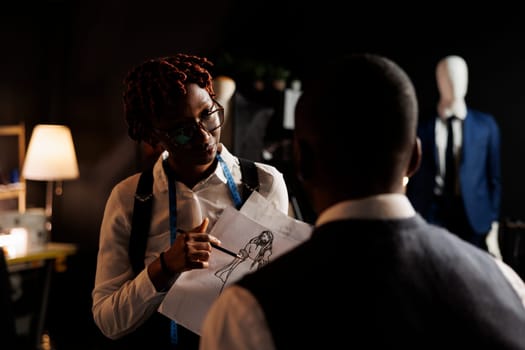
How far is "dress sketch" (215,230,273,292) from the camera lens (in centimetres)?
113

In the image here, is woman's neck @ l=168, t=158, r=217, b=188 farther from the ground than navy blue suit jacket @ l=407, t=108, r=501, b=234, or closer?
farther from the ground

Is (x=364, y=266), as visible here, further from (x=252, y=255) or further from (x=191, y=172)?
(x=191, y=172)

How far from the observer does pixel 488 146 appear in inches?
148

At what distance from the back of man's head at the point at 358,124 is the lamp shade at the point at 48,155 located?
358cm

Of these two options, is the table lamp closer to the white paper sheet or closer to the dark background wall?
the dark background wall

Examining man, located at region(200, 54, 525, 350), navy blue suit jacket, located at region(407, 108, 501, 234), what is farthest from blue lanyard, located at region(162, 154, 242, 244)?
navy blue suit jacket, located at region(407, 108, 501, 234)

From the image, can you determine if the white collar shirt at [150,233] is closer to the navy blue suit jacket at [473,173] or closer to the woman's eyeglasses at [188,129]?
the woman's eyeglasses at [188,129]

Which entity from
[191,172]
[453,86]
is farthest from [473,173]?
[191,172]

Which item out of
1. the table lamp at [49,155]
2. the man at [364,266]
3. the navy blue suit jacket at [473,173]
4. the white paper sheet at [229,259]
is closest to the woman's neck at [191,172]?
the white paper sheet at [229,259]

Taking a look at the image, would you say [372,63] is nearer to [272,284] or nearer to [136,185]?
[272,284]

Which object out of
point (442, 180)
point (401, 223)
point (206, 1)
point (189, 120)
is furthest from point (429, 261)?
point (206, 1)

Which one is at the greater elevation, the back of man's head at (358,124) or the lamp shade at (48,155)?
the back of man's head at (358,124)

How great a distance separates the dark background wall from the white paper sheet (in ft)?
11.3

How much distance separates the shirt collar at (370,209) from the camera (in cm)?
69
